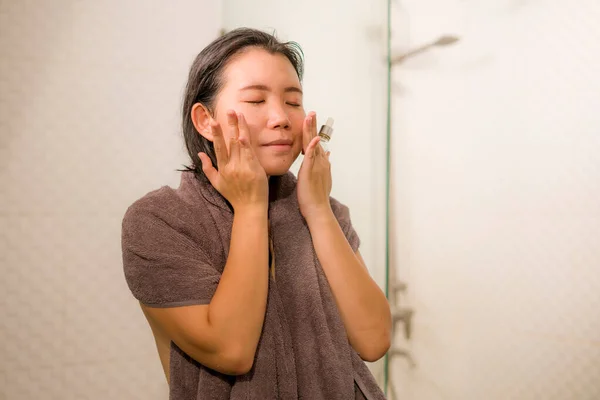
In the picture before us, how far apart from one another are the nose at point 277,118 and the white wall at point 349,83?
2.07 ft

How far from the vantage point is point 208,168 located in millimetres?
770

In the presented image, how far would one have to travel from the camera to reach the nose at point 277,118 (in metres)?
0.75

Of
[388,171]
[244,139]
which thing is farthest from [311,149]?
[388,171]

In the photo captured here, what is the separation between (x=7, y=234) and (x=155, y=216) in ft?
2.21

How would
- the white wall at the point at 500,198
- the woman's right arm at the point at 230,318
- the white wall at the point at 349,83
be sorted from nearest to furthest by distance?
the woman's right arm at the point at 230,318 → the white wall at the point at 500,198 → the white wall at the point at 349,83

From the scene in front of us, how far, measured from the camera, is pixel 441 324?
4.34 ft

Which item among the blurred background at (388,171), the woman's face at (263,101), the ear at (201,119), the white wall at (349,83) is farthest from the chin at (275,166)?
the white wall at (349,83)

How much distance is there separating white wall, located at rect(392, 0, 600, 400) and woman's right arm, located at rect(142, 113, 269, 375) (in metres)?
0.70

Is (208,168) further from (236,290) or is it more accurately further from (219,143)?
(236,290)

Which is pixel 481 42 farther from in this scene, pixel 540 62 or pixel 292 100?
pixel 292 100

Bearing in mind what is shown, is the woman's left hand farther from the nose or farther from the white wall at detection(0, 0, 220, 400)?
the white wall at detection(0, 0, 220, 400)

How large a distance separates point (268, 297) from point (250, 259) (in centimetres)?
9

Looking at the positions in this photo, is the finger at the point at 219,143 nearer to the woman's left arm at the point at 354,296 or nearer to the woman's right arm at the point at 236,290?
the woman's right arm at the point at 236,290

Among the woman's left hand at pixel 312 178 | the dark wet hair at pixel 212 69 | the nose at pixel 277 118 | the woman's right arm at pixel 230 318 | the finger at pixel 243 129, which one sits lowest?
the woman's right arm at pixel 230 318
